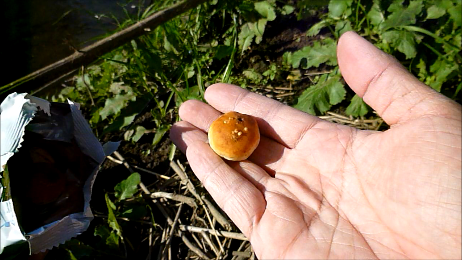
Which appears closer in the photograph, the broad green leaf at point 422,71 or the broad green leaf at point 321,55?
the broad green leaf at point 422,71

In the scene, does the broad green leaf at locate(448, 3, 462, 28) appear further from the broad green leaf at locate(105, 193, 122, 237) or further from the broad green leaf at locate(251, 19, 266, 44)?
the broad green leaf at locate(105, 193, 122, 237)

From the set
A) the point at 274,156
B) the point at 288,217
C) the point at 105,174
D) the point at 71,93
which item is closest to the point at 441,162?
the point at 288,217

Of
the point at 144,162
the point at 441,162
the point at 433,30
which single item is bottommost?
the point at 144,162

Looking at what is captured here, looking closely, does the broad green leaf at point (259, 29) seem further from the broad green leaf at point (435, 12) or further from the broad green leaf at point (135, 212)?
the broad green leaf at point (135, 212)

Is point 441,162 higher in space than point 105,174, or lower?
higher

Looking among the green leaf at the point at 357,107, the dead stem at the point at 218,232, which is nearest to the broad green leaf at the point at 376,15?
the green leaf at the point at 357,107

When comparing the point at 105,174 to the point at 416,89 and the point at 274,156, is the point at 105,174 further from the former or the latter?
the point at 416,89
